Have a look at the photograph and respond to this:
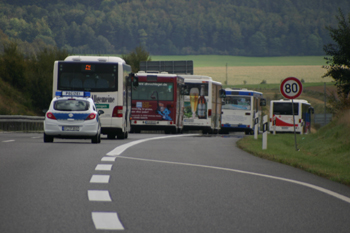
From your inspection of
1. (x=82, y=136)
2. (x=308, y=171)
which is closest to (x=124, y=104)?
(x=82, y=136)

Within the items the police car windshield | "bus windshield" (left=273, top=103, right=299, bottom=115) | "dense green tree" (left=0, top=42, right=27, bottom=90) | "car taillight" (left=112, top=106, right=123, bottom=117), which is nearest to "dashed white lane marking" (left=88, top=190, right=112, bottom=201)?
the police car windshield

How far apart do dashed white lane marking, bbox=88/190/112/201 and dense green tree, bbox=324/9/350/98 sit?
22.3m

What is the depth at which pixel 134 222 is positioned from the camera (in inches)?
304

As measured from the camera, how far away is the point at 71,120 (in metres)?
22.1

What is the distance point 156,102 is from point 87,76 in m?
9.68

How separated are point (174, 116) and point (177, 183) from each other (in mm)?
25240

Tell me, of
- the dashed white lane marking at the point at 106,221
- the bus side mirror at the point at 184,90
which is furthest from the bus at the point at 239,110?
the dashed white lane marking at the point at 106,221

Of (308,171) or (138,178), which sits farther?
(308,171)

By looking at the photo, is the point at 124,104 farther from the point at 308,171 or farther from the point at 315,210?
the point at 315,210

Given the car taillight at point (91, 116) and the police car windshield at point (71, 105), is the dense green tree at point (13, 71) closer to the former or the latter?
the police car windshield at point (71, 105)

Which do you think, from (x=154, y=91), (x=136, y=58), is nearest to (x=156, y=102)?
(x=154, y=91)

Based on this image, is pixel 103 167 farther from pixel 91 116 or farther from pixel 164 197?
pixel 91 116

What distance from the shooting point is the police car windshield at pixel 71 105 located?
22.4 meters

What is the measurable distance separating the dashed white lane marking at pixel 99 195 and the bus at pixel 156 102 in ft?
85.5
